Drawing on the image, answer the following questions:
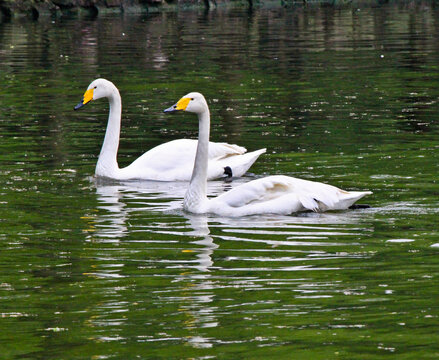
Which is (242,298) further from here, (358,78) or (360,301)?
(358,78)

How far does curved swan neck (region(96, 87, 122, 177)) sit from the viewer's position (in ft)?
51.4

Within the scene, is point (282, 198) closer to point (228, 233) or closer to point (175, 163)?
point (228, 233)

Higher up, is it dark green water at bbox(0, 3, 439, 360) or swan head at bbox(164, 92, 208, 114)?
swan head at bbox(164, 92, 208, 114)

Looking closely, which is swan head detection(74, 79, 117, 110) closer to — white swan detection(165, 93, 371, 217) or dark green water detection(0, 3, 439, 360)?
dark green water detection(0, 3, 439, 360)

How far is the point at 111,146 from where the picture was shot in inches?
639

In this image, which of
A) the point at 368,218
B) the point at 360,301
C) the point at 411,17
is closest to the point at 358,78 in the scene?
the point at 368,218

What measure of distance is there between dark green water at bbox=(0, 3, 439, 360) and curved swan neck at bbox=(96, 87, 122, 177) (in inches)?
10.5

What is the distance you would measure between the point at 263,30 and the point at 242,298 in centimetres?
4251

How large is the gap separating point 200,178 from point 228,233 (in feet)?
4.87

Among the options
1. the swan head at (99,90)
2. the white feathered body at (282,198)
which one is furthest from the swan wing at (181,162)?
the white feathered body at (282,198)

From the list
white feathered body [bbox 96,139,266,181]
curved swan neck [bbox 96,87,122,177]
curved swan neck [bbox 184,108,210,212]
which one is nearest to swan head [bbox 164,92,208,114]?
curved swan neck [bbox 184,108,210,212]

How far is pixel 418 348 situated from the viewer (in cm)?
704

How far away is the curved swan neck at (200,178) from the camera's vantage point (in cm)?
1265

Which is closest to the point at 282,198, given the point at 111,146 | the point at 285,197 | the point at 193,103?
the point at 285,197
